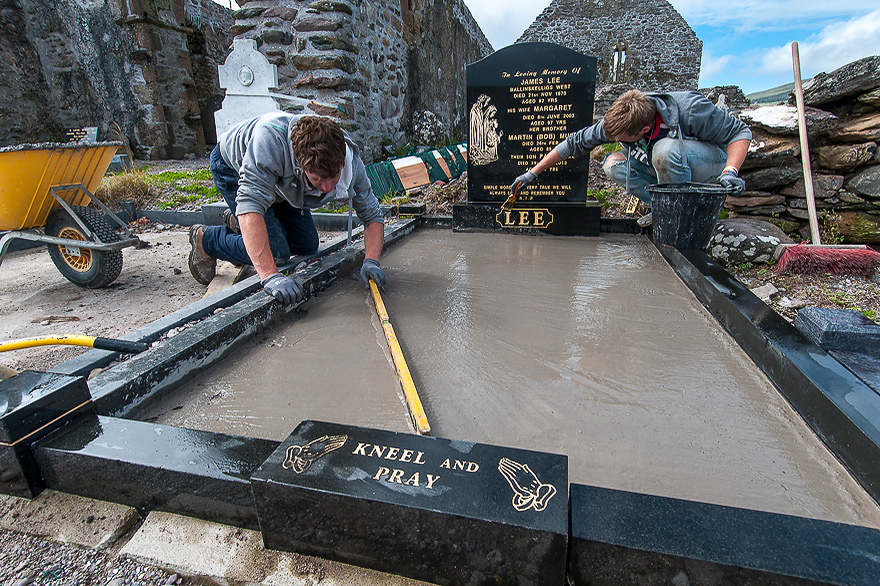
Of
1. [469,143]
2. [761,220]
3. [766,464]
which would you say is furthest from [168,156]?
[766,464]

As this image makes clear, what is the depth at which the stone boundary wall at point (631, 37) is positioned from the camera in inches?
650

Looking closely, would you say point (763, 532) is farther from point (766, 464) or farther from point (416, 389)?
point (416, 389)

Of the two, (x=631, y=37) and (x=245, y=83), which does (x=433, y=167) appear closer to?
(x=245, y=83)

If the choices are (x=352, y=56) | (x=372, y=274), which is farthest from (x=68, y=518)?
(x=352, y=56)

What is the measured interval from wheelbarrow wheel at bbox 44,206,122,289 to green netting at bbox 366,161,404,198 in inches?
117

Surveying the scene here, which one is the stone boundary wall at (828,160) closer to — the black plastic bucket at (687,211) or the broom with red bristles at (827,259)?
the broom with red bristles at (827,259)

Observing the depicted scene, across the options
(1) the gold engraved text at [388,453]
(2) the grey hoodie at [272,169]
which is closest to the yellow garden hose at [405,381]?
(1) the gold engraved text at [388,453]

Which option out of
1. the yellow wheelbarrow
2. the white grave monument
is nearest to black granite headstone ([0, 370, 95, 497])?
the yellow wheelbarrow

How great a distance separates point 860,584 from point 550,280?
206cm

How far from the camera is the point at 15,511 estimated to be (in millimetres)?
1133

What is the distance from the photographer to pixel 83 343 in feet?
4.97

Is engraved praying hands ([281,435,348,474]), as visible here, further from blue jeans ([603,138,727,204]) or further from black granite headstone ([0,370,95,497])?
Answer: blue jeans ([603,138,727,204])

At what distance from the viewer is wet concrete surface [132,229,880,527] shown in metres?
1.22

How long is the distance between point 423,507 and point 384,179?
5314 millimetres
